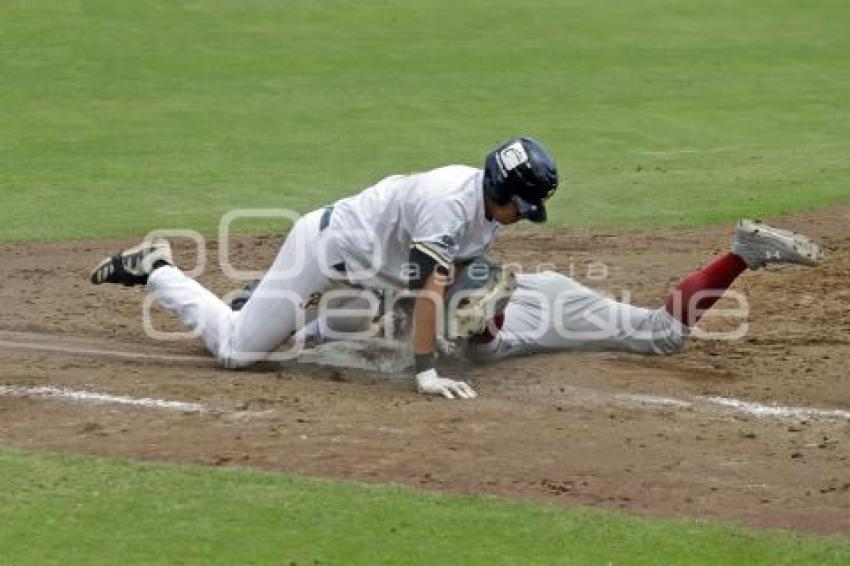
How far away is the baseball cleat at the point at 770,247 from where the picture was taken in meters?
8.44

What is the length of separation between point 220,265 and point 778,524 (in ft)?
19.2

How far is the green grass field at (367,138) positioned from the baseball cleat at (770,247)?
268cm

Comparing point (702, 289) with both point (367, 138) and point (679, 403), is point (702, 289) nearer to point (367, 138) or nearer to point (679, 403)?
point (679, 403)

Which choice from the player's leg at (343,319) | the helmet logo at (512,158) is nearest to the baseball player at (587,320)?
the player's leg at (343,319)

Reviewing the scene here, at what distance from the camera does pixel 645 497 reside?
6.48 metres

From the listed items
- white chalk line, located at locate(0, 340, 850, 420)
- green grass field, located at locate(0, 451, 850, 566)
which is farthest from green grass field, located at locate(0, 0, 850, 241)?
green grass field, located at locate(0, 451, 850, 566)

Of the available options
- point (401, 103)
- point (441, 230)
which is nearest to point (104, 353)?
point (441, 230)

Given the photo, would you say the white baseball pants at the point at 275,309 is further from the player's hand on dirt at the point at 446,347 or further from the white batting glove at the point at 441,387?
the white batting glove at the point at 441,387

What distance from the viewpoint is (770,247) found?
27.8ft

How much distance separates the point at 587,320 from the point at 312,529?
Result: 3305 millimetres

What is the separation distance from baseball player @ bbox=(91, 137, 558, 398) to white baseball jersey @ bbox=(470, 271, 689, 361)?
76 cm

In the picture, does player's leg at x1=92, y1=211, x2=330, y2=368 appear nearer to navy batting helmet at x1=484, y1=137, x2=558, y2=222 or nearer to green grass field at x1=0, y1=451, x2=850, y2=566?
navy batting helmet at x1=484, y1=137, x2=558, y2=222

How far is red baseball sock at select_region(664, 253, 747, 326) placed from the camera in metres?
8.73

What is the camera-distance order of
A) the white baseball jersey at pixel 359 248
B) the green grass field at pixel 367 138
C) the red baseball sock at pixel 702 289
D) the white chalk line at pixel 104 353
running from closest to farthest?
the green grass field at pixel 367 138 → the white baseball jersey at pixel 359 248 → the red baseball sock at pixel 702 289 → the white chalk line at pixel 104 353
